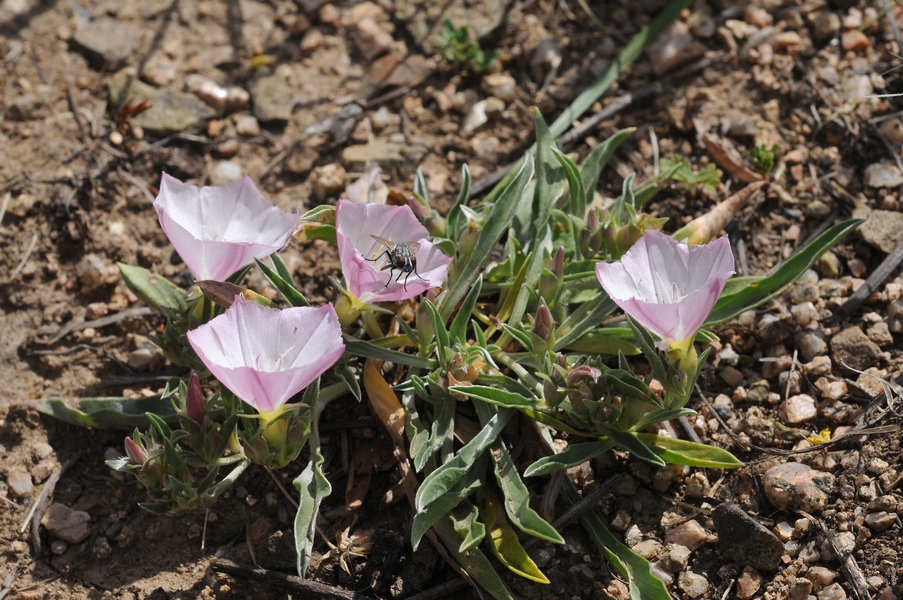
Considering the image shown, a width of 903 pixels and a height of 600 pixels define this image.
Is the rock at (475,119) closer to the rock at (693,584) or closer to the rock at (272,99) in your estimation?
the rock at (272,99)

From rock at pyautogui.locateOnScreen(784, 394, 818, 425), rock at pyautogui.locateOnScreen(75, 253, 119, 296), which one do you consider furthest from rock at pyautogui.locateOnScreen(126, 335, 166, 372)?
rock at pyautogui.locateOnScreen(784, 394, 818, 425)

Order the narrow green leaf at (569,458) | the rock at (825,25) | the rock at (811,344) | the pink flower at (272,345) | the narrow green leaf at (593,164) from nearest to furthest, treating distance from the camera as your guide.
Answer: the pink flower at (272,345) → the narrow green leaf at (569,458) → the rock at (811,344) → the narrow green leaf at (593,164) → the rock at (825,25)

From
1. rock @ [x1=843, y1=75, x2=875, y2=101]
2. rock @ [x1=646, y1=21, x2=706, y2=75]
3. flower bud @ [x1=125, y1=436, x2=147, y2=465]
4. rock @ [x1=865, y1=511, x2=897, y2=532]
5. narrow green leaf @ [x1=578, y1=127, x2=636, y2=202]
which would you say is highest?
rock @ [x1=646, y1=21, x2=706, y2=75]

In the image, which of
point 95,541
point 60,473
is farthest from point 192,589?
point 60,473

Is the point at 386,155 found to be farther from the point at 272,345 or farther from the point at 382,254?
the point at 272,345

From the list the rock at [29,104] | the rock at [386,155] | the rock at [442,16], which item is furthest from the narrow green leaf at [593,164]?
the rock at [29,104]

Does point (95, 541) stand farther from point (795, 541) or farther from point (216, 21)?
point (216, 21)

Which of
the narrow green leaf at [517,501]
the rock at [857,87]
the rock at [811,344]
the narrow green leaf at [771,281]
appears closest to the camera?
the narrow green leaf at [517,501]

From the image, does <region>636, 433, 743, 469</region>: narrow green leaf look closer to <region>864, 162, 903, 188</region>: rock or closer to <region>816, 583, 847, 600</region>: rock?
<region>816, 583, 847, 600</region>: rock
